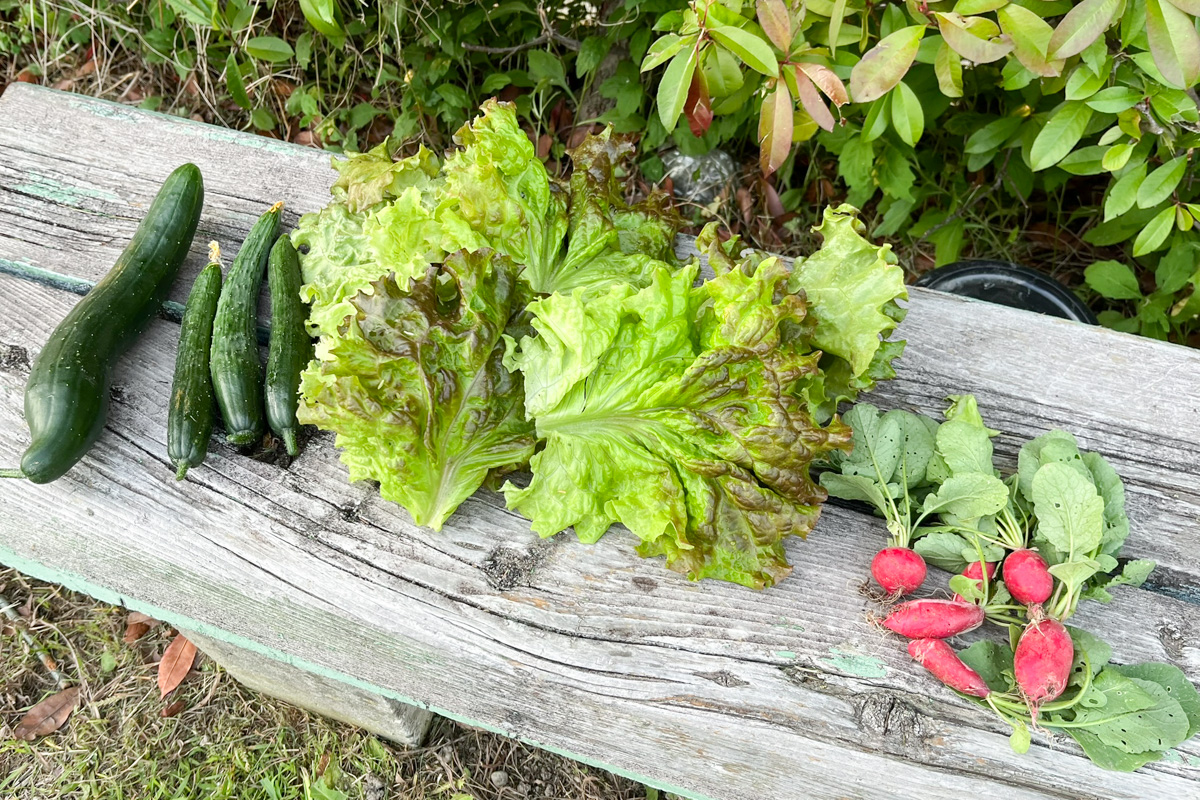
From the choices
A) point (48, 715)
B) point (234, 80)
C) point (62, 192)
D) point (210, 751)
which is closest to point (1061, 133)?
point (234, 80)

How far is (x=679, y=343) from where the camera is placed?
1.77 meters

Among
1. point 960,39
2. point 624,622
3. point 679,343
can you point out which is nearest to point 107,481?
point 624,622

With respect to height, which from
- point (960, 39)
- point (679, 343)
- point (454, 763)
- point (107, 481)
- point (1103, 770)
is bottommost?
point (454, 763)

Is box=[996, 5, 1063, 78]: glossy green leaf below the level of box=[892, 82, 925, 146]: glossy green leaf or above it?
above

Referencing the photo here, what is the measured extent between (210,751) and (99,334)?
1622 millimetres

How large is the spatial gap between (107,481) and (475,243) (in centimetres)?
116

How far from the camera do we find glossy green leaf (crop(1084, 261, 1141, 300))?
296cm

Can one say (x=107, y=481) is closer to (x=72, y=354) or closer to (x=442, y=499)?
(x=72, y=354)

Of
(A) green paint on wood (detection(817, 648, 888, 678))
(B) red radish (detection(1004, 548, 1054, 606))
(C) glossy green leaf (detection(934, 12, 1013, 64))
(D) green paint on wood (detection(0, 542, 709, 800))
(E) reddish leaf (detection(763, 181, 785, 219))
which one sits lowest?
(D) green paint on wood (detection(0, 542, 709, 800))

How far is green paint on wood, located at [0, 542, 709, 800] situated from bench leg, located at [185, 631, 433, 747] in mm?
439

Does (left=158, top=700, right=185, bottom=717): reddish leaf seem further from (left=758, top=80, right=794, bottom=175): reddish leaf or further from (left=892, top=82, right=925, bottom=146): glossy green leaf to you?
(left=892, top=82, right=925, bottom=146): glossy green leaf

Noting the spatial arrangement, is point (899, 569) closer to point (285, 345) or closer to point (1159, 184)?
point (1159, 184)

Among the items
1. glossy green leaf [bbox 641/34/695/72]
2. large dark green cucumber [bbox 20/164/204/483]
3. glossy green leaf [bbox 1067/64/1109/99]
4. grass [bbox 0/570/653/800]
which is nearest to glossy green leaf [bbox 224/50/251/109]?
large dark green cucumber [bbox 20/164/204/483]

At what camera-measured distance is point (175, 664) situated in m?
3.03
